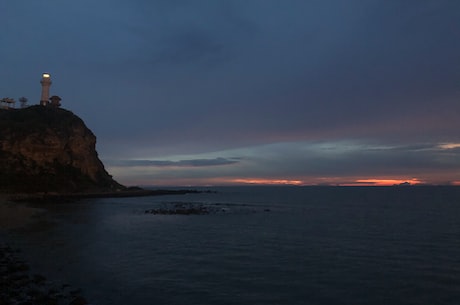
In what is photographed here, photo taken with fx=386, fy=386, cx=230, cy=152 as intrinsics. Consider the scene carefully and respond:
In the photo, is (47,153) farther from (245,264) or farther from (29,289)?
(29,289)

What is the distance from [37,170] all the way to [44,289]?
99.0m

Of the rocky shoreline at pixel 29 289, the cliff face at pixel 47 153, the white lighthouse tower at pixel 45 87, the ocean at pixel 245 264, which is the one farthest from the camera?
the white lighthouse tower at pixel 45 87

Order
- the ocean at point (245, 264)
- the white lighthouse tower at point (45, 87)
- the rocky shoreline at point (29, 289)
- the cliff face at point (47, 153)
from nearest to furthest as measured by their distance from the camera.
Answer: the rocky shoreline at point (29, 289)
the ocean at point (245, 264)
the cliff face at point (47, 153)
the white lighthouse tower at point (45, 87)

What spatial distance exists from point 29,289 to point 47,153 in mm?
A: 101582

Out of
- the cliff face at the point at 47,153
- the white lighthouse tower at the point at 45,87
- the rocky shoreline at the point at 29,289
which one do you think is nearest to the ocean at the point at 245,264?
the rocky shoreline at the point at 29,289

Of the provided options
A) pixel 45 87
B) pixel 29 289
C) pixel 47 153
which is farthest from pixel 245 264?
pixel 45 87

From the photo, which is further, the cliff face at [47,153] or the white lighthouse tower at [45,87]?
the white lighthouse tower at [45,87]

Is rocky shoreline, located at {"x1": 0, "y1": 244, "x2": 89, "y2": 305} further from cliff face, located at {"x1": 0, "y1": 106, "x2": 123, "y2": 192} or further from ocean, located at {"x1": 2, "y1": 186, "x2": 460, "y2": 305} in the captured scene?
cliff face, located at {"x1": 0, "y1": 106, "x2": 123, "y2": 192}

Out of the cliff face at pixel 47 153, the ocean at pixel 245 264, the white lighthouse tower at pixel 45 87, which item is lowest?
the ocean at pixel 245 264

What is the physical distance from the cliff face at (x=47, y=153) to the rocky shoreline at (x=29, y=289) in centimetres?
8349

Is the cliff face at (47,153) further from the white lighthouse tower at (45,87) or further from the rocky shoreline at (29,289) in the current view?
the rocky shoreline at (29,289)

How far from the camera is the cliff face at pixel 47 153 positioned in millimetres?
103000

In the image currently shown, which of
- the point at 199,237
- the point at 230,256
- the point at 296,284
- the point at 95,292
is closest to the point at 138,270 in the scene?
the point at 95,292

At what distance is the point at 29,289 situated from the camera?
1895 cm
